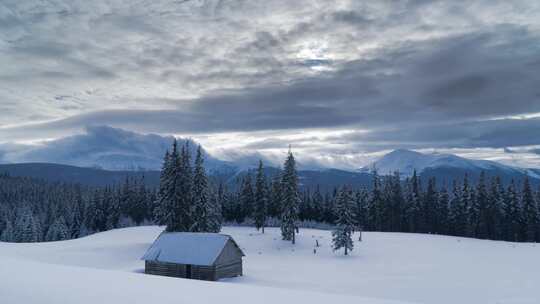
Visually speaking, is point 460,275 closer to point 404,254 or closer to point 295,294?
point 404,254

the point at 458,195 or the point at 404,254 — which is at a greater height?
the point at 458,195

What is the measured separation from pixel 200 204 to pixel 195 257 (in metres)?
18.9

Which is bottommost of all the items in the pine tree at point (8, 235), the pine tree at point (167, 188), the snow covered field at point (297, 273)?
the pine tree at point (8, 235)

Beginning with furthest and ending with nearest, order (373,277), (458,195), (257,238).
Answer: (458,195)
(257,238)
(373,277)

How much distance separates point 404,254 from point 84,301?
180 feet

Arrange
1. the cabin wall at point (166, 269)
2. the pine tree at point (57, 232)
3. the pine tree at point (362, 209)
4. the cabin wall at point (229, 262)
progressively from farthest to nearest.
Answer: the pine tree at point (362, 209), the pine tree at point (57, 232), the cabin wall at point (166, 269), the cabin wall at point (229, 262)

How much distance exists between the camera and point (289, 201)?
6469 centimetres

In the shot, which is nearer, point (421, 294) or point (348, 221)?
point (421, 294)

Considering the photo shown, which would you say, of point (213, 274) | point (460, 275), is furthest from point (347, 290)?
point (460, 275)

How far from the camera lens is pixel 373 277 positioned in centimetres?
4075

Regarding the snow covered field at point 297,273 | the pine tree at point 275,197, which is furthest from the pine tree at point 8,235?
the pine tree at point 275,197

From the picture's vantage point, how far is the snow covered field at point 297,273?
9867mm

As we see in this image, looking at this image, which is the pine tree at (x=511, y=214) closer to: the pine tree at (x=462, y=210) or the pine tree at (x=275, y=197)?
the pine tree at (x=462, y=210)

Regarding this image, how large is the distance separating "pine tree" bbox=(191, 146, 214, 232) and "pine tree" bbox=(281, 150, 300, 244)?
13235 millimetres
